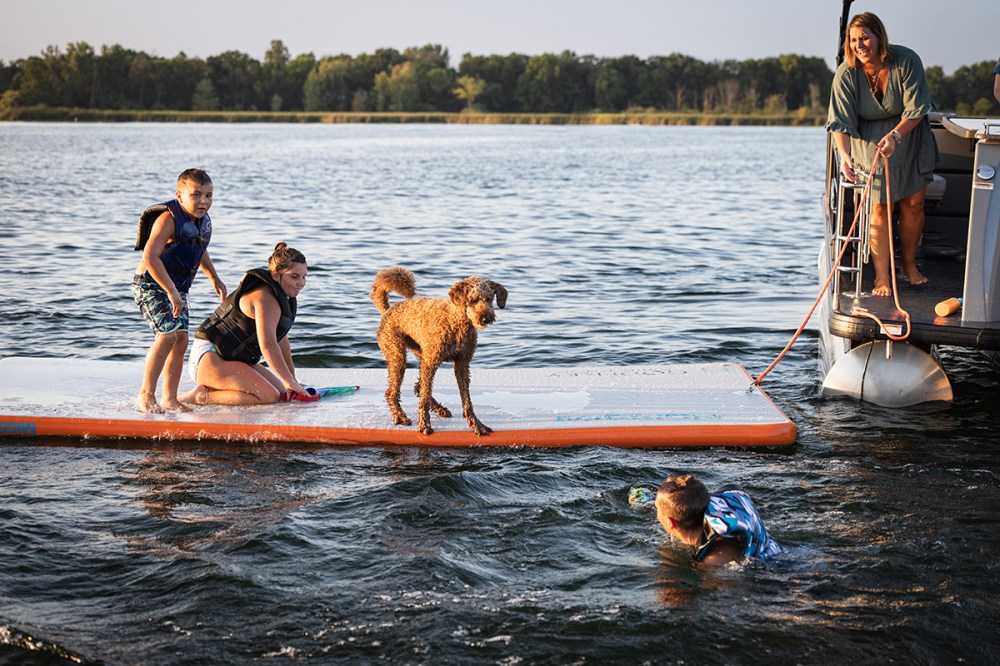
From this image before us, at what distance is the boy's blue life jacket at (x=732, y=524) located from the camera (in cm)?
567

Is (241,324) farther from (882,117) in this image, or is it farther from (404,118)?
(404,118)

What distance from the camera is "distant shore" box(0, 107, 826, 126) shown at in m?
102

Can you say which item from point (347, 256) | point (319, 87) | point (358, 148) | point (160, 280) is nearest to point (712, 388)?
point (160, 280)

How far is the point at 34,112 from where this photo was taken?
10406cm

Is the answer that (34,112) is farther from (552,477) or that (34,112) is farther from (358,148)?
(552,477)

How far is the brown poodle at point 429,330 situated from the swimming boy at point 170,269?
1405 millimetres

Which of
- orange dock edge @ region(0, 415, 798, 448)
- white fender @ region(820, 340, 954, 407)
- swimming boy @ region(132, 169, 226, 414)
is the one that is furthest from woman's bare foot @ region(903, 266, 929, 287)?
swimming boy @ region(132, 169, 226, 414)

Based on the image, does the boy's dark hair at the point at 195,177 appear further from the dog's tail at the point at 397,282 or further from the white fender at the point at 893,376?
the white fender at the point at 893,376

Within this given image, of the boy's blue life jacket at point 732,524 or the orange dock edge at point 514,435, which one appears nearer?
the boy's blue life jacket at point 732,524

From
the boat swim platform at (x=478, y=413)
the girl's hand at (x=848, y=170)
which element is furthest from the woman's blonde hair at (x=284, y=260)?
the girl's hand at (x=848, y=170)

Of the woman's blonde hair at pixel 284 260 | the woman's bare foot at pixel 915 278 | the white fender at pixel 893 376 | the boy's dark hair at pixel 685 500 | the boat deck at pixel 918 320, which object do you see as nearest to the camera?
the boy's dark hair at pixel 685 500

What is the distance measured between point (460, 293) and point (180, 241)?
7.47ft

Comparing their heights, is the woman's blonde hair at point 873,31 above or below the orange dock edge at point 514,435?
above

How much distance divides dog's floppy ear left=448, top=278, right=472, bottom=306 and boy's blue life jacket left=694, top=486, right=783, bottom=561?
82.9 inches
